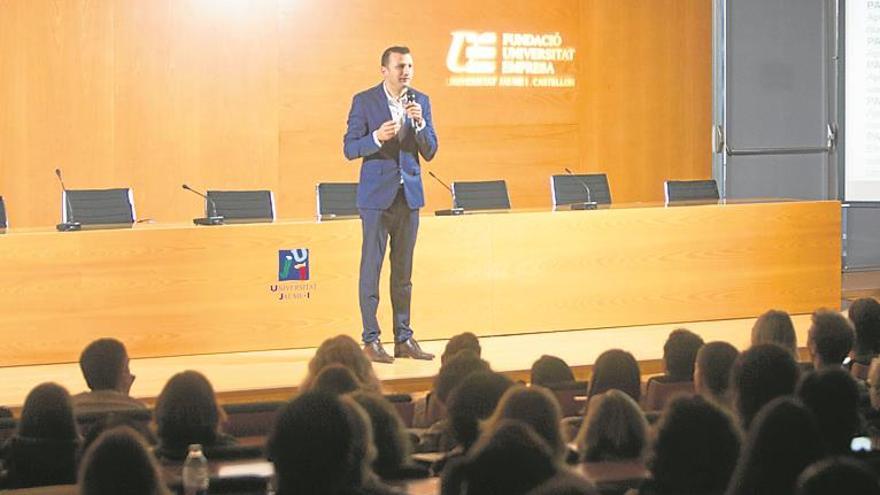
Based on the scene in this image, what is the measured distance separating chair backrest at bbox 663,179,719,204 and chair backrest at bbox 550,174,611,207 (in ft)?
1.38

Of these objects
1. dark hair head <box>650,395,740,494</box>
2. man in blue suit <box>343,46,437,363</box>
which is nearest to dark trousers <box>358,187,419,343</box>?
man in blue suit <box>343,46,437,363</box>

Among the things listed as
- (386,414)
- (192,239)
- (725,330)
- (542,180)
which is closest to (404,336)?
(192,239)

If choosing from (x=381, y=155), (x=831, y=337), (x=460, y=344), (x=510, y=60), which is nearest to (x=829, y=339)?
(x=831, y=337)

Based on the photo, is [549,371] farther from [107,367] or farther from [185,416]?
[185,416]

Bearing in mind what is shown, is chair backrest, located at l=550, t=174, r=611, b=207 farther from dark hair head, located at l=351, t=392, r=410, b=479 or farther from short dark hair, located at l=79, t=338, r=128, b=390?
dark hair head, located at l=351, t=392, r=410, b=479

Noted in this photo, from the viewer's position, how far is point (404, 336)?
7.80 m

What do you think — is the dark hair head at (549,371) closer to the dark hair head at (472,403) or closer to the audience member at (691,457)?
the dark hair head at (472,403)

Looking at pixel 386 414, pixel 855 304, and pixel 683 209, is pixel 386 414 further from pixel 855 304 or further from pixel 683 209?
pixel 683 209

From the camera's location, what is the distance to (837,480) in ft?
9.16

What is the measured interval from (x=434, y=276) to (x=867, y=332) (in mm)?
2929

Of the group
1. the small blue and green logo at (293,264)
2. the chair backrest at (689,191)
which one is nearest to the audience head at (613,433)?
the small blue and green logo at (293,264)

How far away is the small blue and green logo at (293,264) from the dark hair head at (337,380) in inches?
143

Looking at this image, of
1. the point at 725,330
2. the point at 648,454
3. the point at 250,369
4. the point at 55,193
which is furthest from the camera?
the point at 55,193

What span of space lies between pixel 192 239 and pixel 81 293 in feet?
2.19
